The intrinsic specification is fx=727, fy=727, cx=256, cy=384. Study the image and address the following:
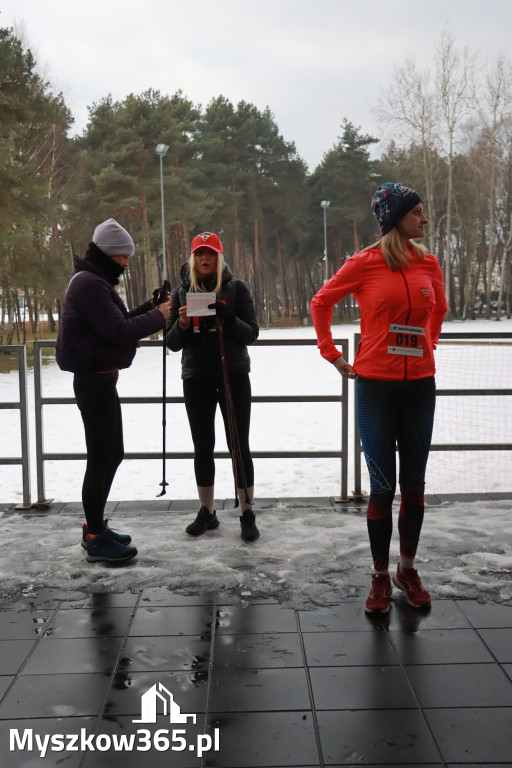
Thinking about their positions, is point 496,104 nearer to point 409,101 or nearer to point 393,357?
point 409,101

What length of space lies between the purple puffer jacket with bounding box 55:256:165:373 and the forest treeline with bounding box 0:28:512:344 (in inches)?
638

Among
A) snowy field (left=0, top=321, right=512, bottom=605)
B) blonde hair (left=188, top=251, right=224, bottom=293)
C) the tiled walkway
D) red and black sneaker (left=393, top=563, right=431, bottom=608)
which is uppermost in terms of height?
blonde hair (left=188, top=251, right=224, bottom=293)

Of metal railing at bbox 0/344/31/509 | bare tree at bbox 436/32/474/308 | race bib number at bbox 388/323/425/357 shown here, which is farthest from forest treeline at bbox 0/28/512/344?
race bib number at bbox 388/323/425/357

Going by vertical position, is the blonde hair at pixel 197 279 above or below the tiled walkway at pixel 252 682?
above

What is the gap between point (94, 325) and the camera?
135 inches

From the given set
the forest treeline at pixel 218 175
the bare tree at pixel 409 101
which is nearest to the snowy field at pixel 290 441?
the forest treeline at pixel 218 175

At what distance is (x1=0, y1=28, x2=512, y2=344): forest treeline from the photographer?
21.1 m

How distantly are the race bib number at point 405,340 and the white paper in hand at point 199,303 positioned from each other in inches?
43.7

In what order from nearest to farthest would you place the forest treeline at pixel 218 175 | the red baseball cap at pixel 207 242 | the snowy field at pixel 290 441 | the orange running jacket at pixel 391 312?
1. the orange running jacket at pixel 391 312
2. the red baseball cap at pixel 207 242
3. the snowy field at pixel 290 441
4. the forest treeline at pixel 218 175

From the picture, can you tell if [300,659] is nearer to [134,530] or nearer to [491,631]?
[491,631]

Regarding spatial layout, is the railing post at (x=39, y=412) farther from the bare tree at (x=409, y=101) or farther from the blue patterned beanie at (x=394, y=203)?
the bare tree at (x=409, y=101)

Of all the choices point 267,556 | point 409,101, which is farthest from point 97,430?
point 409,101

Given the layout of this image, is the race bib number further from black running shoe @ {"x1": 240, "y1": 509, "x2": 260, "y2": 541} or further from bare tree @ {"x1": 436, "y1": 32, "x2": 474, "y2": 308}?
bare tree @ {"x1": 436, "y1": 32, "x2": 474, "y2": 308}

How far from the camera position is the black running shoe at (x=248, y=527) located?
3.86 m
